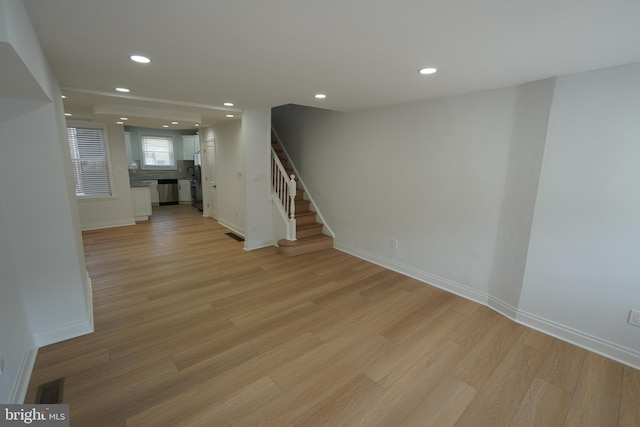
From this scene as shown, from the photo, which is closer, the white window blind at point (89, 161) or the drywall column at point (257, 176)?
the drywall column at point (257, 176)

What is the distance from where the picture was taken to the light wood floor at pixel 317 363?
173 cm

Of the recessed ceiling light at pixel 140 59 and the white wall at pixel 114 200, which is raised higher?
the recessed ceiling light at pixel 140 59

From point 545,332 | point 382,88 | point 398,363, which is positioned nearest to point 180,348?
point 398,363

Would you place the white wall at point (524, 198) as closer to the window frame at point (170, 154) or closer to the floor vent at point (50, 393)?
the floor vent at point (50, 393)

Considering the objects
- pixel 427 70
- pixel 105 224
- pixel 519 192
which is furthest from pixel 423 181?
pixel 105 224

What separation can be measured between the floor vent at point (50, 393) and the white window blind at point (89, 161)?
514cm

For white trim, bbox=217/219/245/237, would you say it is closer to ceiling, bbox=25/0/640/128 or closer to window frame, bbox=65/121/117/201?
window frame, bbox=65/121/117/201

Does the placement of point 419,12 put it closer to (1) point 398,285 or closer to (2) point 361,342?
(2) point 361,342

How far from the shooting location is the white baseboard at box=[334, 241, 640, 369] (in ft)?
7.32

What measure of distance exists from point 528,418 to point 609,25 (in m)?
2.32

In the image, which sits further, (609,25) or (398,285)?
(398,285)

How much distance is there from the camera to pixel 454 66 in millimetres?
2152

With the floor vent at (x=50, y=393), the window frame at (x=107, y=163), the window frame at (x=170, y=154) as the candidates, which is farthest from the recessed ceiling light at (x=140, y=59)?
the window frame at (x=170, y=154)

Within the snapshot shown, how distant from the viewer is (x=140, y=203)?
6742mm
